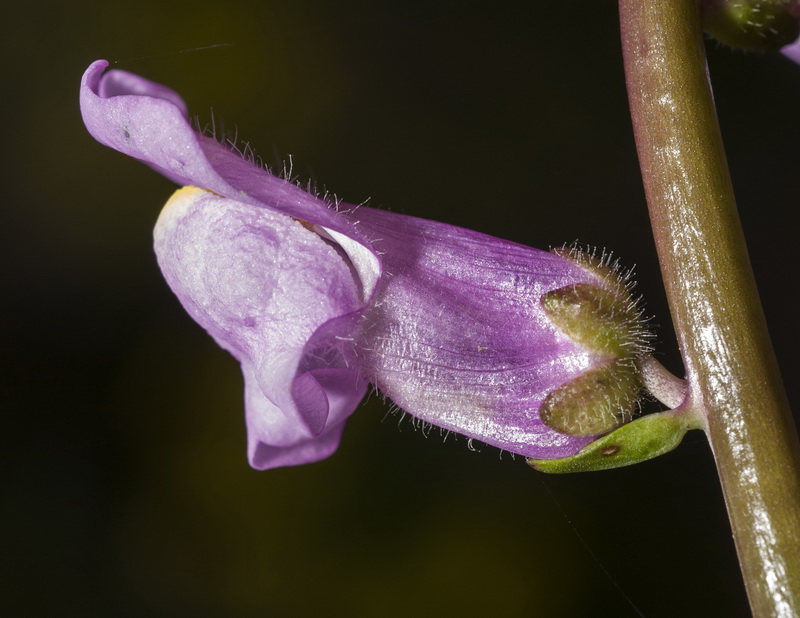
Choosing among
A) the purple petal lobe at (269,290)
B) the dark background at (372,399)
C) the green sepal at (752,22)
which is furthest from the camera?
the dark background at (372,399)

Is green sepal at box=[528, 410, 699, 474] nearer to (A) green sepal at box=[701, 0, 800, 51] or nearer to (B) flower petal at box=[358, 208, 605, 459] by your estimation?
(B) flower petal at box=[358, 208, 605, 459]

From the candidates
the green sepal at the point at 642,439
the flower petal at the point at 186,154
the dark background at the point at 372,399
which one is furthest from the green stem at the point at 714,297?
the dark background at the point at 372,399

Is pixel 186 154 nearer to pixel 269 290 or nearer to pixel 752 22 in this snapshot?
pixel 269 290

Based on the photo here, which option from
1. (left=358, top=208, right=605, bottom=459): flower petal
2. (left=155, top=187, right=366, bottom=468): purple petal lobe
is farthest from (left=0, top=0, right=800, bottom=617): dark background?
(left=155, top=187, right=366, bottom=468): purple petal lobe

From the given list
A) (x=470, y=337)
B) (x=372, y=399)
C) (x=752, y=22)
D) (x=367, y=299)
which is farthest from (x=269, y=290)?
(x=372, y=399)

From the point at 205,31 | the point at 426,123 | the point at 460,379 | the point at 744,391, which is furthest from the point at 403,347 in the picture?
the point at 205,31

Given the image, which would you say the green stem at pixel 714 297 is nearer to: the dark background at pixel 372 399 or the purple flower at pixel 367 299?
the purple flower at pixel 367 299

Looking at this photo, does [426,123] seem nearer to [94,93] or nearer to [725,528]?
[725,528]
